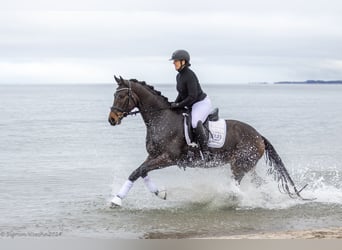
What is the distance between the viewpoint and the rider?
8.59 m

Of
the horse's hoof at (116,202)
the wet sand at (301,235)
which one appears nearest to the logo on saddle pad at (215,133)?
the horse's hoof at (116,202)

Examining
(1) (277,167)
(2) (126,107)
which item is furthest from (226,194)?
(2) (126,107)

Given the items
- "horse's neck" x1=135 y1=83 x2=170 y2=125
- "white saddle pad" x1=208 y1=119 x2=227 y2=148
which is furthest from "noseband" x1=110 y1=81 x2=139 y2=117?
"white saddle pad" x1=208 y1=119 x2=227 y2=148

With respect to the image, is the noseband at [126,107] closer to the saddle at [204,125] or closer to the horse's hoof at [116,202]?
the saddle at [204,125]

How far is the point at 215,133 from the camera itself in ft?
29.9

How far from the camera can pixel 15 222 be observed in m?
8.66

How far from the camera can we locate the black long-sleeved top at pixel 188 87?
8.66 metres

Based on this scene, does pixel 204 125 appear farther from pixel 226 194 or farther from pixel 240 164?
pixel 226 194

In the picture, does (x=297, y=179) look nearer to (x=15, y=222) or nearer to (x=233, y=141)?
(x=233, y=141)

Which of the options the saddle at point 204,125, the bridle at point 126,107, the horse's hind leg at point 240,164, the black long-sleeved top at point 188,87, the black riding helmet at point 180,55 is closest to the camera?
the black riding helmet at point 180,55

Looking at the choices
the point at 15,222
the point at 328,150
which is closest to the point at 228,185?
the point at 15,222

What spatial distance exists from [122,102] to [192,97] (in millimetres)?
941

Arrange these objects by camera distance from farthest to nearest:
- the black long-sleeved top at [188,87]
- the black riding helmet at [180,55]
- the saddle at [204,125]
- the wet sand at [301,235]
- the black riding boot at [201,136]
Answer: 1. the saddle at [204,125]
2. the black riding boot at [201,136]
3. the black long-sleeved top at [188,87]
4. the black riding helmet at [180,55]
5. the wet sand at [301,235]

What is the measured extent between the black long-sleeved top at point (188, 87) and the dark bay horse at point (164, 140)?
355 millimetres
